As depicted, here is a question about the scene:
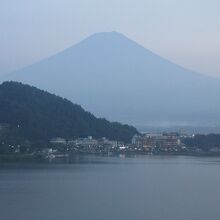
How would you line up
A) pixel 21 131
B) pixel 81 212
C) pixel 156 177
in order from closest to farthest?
pixel 81 212, pixel 156 177, pixel 21 131

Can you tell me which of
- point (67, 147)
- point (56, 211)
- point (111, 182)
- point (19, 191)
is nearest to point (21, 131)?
point (67, 147)

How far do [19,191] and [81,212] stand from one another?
Result: 2879 mm

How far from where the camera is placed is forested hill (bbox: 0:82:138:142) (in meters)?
29.4

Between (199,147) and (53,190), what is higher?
(199,147)

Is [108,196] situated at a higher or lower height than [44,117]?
lower

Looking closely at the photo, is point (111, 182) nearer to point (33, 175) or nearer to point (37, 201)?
point (33, 175)

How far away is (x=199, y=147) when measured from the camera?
1491 inches

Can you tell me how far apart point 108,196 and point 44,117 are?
20.7m

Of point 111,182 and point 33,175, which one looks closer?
point 111,182

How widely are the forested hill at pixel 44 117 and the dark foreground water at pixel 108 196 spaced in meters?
13.0

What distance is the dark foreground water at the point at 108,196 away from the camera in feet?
30.3

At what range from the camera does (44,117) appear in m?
31.8

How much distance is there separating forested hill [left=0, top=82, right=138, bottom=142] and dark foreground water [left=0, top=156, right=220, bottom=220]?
1296 cm

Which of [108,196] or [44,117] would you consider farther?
[44,117]
